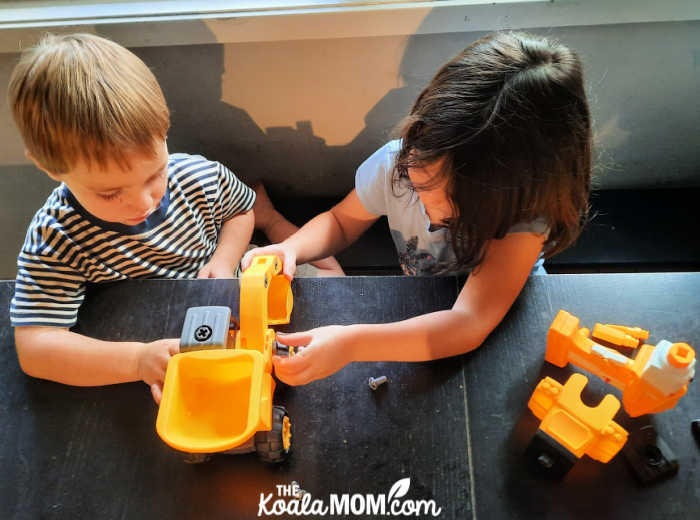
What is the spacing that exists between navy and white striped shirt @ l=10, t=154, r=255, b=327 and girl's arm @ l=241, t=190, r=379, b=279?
150 millimetres

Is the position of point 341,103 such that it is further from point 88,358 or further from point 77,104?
point 88,358

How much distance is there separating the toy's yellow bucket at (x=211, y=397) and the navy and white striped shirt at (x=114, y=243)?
0.26m

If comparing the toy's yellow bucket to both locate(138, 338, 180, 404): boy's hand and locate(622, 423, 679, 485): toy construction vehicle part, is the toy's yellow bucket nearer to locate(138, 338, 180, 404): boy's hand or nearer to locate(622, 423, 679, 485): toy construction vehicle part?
locate(138, 338, 180, 404): boy's hand

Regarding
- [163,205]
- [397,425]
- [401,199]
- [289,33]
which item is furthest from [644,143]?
[163,205]

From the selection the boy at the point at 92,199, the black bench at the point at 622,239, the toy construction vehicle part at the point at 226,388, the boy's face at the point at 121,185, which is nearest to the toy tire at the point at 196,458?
the toy construction vehicle part at the point at 226,388

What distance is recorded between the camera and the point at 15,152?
1.14 m

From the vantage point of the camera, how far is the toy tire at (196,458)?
1.88 feet

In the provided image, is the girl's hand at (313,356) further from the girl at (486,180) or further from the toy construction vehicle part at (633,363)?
the toy construction vehicle part at (633,363)

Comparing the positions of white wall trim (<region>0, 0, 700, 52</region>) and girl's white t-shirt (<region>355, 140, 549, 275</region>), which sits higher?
white wall trim (<region>0, 0, 700, 52</region>)

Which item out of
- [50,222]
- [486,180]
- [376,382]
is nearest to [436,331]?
[376,382]

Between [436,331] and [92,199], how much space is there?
1.57 feet

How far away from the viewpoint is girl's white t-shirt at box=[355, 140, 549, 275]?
82cm

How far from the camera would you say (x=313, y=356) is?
0.61 meters

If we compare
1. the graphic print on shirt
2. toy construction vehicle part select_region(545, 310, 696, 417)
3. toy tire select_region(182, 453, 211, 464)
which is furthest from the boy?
toy construction vehicle part select_region(545, 310, 696, 417)
